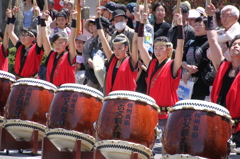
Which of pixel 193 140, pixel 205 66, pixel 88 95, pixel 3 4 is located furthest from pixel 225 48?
pixel 3 4

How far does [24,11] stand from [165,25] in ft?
13.4

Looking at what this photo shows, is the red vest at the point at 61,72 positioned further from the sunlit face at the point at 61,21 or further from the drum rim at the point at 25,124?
the sunlit face at the point at 61,21

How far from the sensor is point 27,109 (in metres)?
5.83

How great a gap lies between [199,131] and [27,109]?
7.57 ft

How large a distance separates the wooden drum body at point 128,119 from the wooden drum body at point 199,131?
39 centimetres

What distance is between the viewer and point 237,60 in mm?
4938

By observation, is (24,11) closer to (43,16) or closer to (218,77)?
(43,16)

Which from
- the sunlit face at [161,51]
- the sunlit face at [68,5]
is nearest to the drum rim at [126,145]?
the sunlit face at [161,51]

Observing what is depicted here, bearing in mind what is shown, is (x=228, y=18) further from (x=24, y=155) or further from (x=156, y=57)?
(x=24, y=155)

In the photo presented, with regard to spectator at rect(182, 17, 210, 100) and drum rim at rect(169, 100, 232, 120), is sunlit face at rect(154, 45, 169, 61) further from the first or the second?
drum rim at rect(169, 100, 232, 120)

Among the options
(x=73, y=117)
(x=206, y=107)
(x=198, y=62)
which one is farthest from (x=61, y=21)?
(x=206, y=107)

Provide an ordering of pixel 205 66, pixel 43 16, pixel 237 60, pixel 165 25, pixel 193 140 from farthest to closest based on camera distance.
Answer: pixel 165 25 → pixel 43 16 → pixel 205 66 → pixel 237 60 → pixel 193 140

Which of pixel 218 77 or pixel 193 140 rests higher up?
pixel 218 77

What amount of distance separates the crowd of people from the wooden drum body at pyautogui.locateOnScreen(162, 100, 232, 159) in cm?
52
